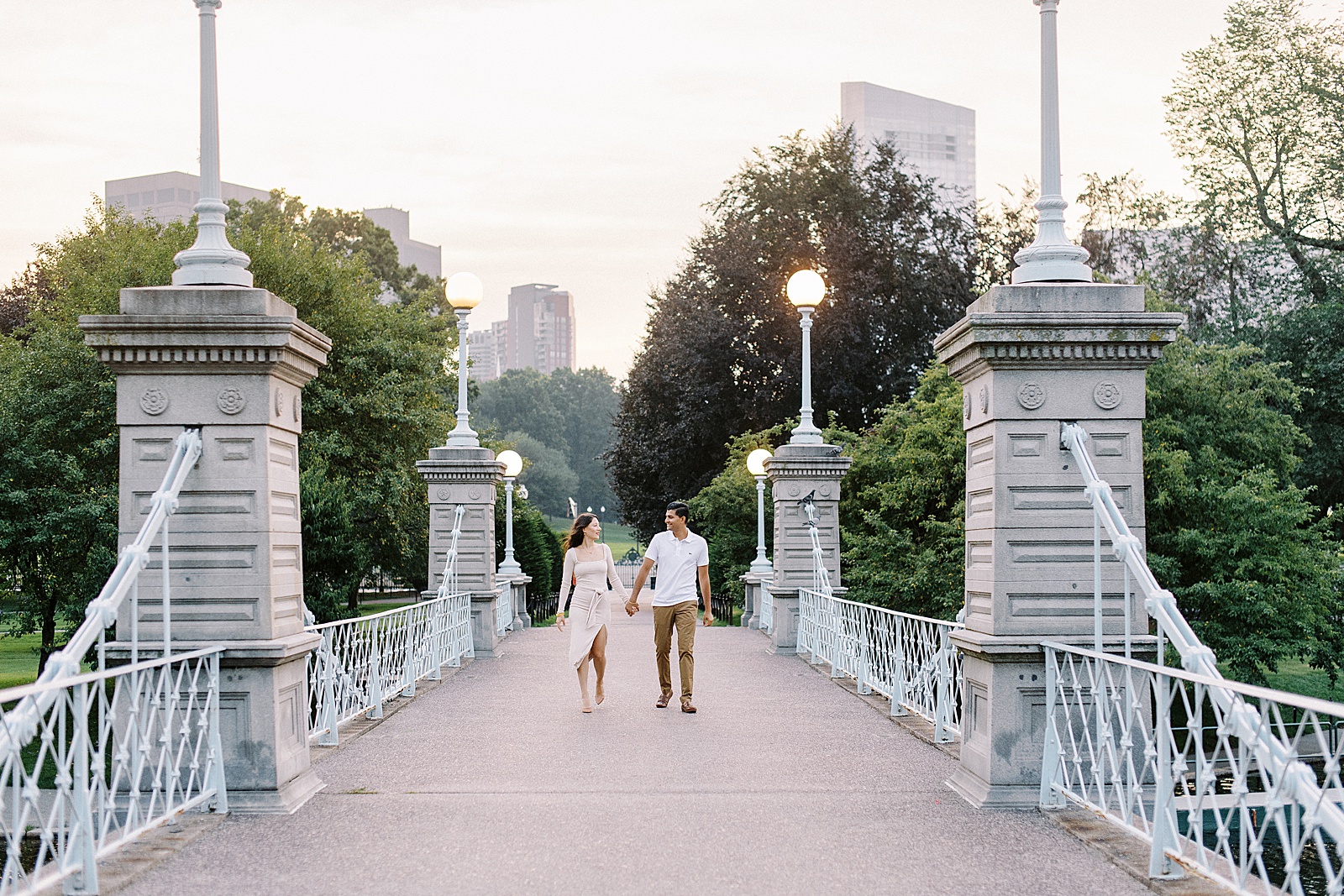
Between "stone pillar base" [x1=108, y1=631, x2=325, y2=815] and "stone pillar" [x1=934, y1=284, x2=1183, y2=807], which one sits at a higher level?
"stone pillar" [x1=934, y1=284, x2=1183, y2=807]

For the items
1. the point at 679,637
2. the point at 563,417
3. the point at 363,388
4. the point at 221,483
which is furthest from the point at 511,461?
the point at 563,417

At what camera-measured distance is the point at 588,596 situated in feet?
36.3

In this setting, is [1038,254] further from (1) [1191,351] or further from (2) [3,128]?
(2) [3,128]

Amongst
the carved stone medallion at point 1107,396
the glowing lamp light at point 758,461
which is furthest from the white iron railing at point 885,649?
the glowing lamp light at point 758,461

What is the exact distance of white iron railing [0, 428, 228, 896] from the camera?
4844mm

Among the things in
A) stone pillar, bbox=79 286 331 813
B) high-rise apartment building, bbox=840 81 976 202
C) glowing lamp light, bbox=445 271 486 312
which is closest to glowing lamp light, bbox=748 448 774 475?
glowing lamp light, bbox=445 271 486 312

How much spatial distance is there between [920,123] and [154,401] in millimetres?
160791

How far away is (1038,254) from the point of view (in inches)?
284

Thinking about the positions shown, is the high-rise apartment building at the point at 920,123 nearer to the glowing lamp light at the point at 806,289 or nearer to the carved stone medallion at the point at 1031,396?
the glowing lamp light at the point at 806,289

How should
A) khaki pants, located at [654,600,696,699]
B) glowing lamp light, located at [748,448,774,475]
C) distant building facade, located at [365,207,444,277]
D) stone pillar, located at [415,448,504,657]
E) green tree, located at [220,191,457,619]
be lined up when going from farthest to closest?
distant building facade, located at [365,207,444,277] → green tree, located at [220,191,457,619] → glowing lamp light, located at [748,448,774,475] → stone pillar, located at [415,448,504,657] → khaki pants, located at [654,600,696,699]

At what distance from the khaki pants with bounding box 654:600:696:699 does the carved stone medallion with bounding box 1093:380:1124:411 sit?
4773 mm

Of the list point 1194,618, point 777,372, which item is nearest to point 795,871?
point 1194,618

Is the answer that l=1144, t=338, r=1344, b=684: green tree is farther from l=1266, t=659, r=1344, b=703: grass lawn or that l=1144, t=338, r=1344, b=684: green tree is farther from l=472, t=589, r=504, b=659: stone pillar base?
l=472, t=589, r=504, b=659: stone pillar base

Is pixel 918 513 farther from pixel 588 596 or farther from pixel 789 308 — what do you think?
pixel 789 308
